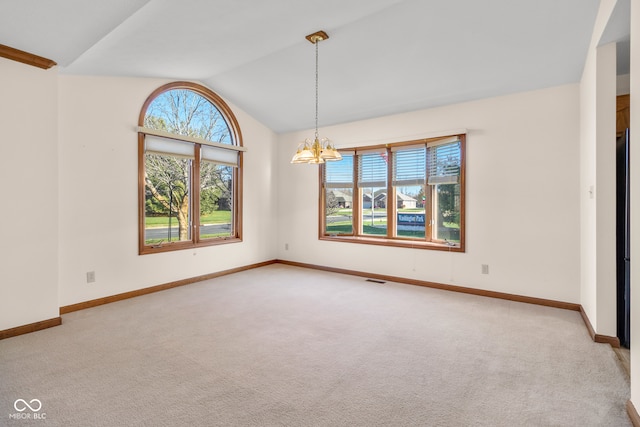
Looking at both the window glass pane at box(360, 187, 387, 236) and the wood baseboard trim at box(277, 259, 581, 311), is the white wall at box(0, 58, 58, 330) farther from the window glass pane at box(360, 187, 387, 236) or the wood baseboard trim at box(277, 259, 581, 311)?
the window glass pane at box(360, 187, 387, 236)

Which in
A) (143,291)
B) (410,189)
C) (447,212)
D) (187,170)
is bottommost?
(143,291)

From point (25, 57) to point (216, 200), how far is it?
2985 mm

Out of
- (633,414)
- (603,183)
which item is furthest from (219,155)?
(633,414)

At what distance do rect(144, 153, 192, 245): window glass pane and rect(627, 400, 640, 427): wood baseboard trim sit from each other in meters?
5.04

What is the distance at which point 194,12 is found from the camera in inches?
115

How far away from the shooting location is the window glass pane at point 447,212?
4.78 m

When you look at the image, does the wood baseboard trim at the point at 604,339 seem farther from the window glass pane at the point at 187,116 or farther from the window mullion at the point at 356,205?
the window glass pane at the point at 187,116

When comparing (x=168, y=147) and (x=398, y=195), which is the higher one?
(x=168, y=147)

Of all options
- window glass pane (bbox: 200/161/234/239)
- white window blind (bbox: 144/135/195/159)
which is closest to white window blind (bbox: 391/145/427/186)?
window glass pane (bbox: 200/161/234/239)

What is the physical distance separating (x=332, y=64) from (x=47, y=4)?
280cm

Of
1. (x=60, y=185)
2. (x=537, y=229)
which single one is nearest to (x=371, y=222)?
(x=537, y=229)

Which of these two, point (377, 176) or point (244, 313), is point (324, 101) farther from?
point (244, 313)

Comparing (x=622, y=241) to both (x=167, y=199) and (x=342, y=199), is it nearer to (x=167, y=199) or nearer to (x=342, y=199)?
(x=342, y=199)

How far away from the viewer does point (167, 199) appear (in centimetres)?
492
